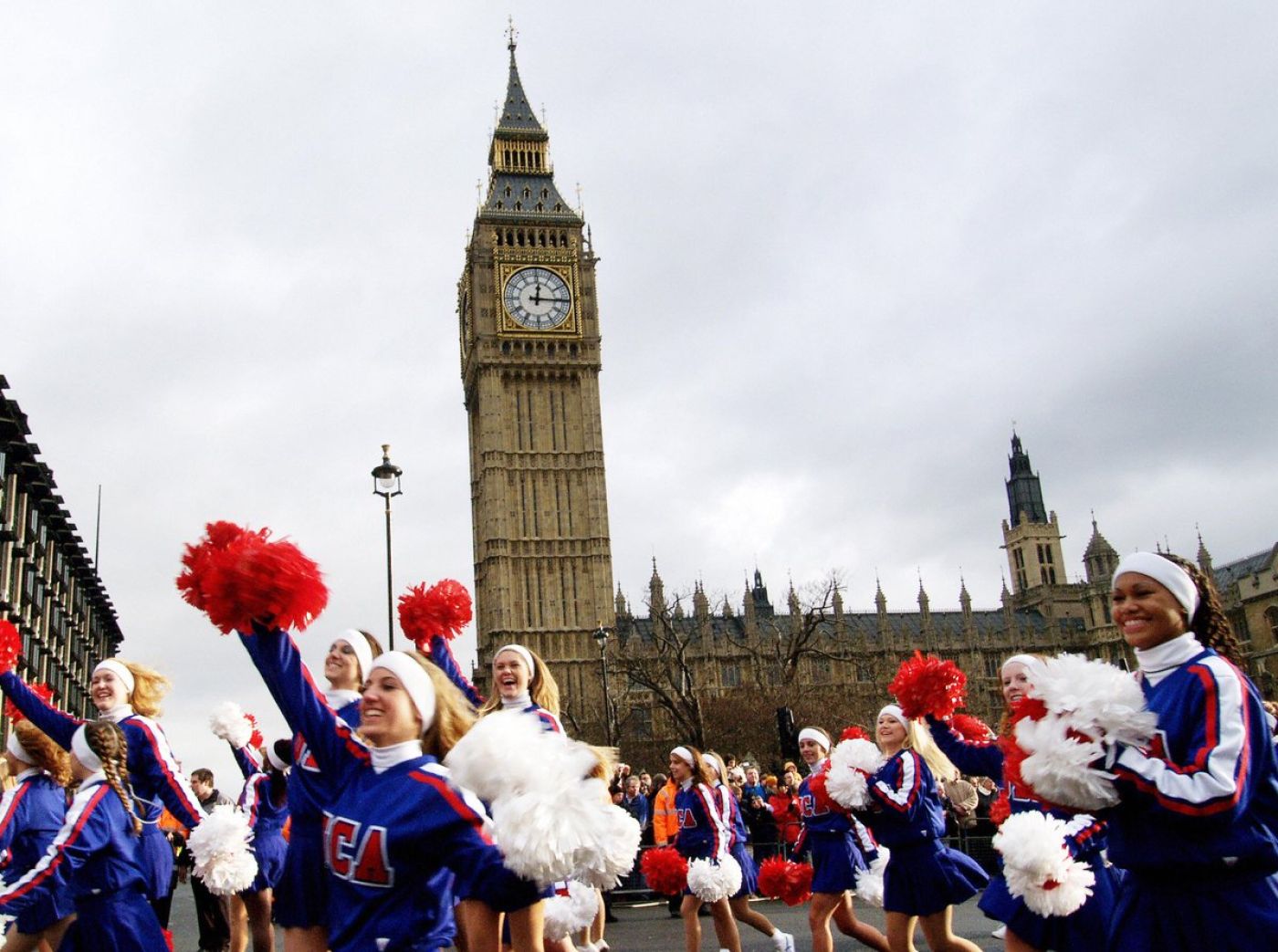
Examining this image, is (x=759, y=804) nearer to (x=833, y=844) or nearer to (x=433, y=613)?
(x=833, y=844)

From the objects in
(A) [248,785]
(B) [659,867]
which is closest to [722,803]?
(B) [659,867]

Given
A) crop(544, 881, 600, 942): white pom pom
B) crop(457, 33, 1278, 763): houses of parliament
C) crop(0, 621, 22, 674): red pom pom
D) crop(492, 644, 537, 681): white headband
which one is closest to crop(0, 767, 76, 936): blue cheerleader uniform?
crop(0, 621, 22, 674): red pom pom

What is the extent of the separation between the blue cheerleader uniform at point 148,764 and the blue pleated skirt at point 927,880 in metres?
4.15

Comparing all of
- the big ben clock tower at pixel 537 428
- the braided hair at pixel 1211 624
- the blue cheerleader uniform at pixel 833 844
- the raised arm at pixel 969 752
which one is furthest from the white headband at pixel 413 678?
the big ben clock tower at pixel 537 428

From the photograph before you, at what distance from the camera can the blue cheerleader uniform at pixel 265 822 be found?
8805mm

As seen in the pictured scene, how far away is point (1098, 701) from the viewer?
359 centimetres

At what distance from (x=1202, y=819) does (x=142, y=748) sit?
5.47m

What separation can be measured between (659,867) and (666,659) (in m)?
32.2

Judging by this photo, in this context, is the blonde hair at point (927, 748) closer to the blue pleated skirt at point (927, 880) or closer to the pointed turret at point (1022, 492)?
the blue pleated skirt at point (927, 880)

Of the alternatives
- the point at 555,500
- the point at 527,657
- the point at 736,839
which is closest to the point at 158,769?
the point at 527,657

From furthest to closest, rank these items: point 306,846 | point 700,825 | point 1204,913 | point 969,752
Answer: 1. point 700,825
2. point 969,752
3. point 306,846
4. point 1204,913

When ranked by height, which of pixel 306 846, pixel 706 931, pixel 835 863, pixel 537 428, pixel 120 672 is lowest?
pixel 706 931

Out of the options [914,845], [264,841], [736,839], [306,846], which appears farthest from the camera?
[736,839]

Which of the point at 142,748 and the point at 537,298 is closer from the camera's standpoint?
the point at 142,748
